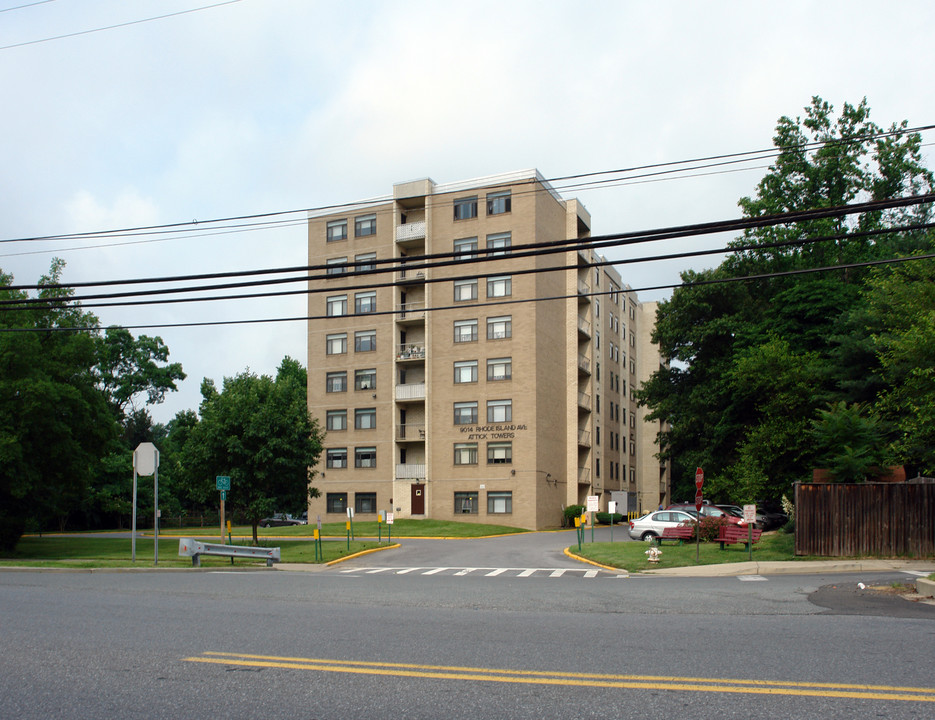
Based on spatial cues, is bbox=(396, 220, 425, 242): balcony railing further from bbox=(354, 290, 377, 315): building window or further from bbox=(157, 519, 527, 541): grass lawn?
bbox=(157, 519, 527, 541): grass lawn

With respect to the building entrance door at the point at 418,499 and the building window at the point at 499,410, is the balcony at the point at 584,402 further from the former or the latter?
the building entrance door at the point at 418,499

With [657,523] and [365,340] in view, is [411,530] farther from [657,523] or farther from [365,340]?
[657,523]

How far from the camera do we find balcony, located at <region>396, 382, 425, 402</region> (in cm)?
5719

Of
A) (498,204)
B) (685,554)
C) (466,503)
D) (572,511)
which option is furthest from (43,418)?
(572,511)

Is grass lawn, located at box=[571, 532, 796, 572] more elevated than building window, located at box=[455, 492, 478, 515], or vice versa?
grass lawn, located at box=[571, 532, 796, 572]

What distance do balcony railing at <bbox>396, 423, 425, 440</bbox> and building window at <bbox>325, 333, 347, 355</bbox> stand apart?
7184 millimetres

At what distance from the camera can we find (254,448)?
35.5 meters

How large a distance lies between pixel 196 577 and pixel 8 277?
24809 mm

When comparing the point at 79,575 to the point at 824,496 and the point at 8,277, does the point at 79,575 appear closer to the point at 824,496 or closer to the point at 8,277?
the point at 824,496

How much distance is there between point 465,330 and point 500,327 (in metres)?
2.51

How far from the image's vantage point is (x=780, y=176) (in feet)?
168

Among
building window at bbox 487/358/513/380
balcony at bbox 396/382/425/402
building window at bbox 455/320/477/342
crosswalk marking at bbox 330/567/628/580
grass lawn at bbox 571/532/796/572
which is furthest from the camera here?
balcony at bbox 396/382/425/402

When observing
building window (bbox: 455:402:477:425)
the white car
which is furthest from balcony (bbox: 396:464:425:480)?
the white car

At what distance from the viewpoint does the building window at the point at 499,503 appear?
5447 cm
